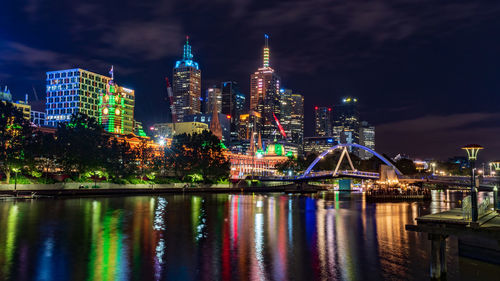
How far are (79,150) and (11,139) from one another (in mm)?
14313

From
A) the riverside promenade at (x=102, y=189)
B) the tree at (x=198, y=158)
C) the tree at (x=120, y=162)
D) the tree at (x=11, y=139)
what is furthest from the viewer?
the tree at (x=198, y=158)

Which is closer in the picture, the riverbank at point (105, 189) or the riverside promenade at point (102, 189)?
the riverside promenade at point (102, 189)

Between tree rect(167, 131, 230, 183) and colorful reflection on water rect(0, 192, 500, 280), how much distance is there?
2900 inches

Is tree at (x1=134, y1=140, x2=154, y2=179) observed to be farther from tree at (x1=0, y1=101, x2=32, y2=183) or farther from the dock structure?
the dock structure

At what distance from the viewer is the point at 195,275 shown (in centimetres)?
2520

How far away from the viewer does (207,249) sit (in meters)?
33.2

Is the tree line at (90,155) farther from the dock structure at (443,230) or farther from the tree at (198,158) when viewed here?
the dock structure at (443,230)

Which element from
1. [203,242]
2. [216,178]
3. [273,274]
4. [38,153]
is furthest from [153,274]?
[216,178]

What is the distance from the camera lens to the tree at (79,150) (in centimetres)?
9512

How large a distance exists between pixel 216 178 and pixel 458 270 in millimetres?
113675

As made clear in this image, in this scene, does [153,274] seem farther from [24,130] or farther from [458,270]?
[24,130]

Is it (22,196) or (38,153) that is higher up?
(38,153)

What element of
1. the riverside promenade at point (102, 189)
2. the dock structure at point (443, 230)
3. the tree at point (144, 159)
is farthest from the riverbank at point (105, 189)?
the dock structure at point (443, 230)

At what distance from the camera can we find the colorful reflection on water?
25.5 meters
